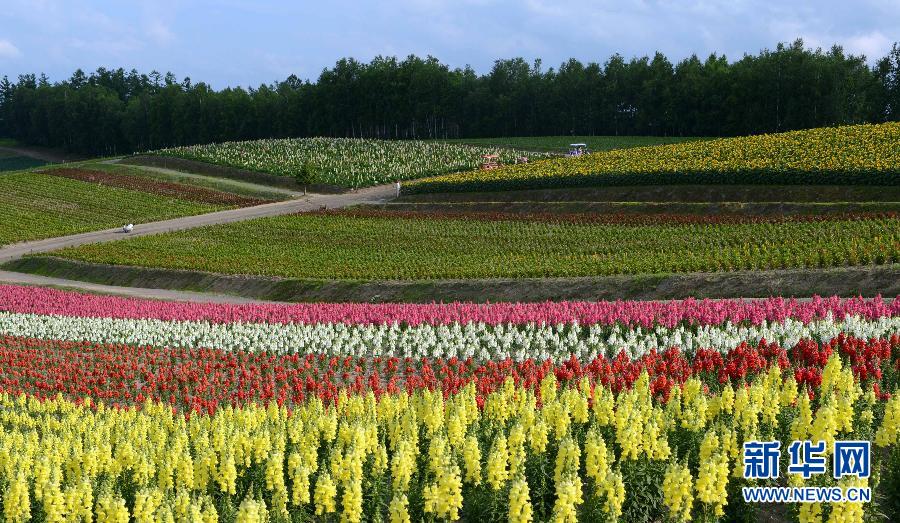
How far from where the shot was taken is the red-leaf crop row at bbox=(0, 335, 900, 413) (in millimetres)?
16734

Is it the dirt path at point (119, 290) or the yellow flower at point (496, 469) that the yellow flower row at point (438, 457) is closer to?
the yellow flower at point (496, 469)

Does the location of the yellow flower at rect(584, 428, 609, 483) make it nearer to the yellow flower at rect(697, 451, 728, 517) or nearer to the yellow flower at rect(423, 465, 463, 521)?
the yellow flower at rect(697, 451, 728, 517)

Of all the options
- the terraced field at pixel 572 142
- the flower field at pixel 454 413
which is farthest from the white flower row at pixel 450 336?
the terraced field at pixel 572 142

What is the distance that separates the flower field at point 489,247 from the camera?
101 feet

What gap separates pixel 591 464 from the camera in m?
10.5

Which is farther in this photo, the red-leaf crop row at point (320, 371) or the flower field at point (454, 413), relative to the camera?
the red-leaf crop row at point (320, 371)

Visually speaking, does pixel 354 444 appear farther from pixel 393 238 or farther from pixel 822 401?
pixel 393 238

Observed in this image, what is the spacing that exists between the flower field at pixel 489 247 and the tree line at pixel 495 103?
197ft

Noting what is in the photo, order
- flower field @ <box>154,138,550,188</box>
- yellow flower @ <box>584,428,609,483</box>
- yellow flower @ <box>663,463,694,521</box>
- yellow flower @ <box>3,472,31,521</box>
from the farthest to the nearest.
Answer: flower field @ <box>154,138,550,188</box>, yellow flower @ <box>3,472,31,521</box>, yellow flower @ <box>584,428,609,483</box>, yellow flower @ <box>663,463,694,521</box>

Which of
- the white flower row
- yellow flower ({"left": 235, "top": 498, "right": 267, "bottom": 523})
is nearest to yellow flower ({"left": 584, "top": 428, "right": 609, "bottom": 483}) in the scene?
yellow flower ({"left": 235, "top": 498, "right": 267, "bottom": 523})

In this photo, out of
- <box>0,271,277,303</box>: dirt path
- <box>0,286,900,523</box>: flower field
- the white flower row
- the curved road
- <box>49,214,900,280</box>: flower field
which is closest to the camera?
<box>0,286,900,523</box>: flower field

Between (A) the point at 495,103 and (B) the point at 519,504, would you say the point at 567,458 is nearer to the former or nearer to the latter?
(B) the point at 519,504

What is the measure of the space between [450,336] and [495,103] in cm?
11623

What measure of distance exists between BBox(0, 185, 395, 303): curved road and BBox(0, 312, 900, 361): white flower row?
9376 millimetres
